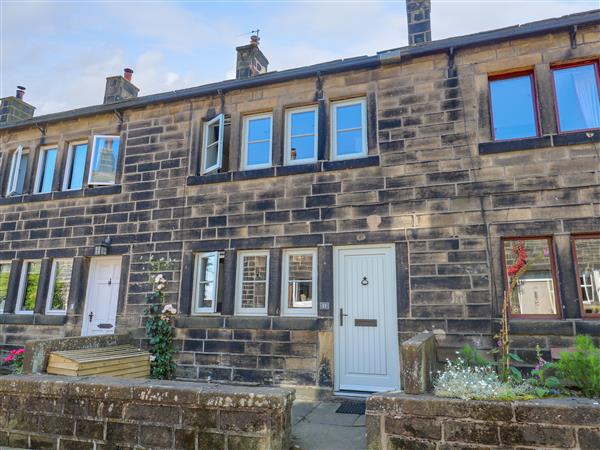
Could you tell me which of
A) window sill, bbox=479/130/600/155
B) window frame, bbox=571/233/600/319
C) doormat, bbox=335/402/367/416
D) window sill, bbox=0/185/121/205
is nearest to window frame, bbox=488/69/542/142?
window sill, bbox=479/130/600/155

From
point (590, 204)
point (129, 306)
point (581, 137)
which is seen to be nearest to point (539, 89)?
point (581, 137)

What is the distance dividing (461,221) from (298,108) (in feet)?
12.3

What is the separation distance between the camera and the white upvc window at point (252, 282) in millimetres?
7512

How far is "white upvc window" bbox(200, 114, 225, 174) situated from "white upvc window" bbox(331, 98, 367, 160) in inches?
87.4

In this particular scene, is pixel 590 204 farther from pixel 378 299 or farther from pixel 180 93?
pixel 180 93

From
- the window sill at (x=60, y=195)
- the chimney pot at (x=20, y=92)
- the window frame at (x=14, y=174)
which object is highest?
the chimney pot at (x=20, y=92)

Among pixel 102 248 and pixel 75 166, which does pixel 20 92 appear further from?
pixel 102 248

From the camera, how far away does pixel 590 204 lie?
599 cm

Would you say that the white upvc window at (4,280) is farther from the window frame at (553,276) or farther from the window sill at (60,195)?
the window frame at (553,276)

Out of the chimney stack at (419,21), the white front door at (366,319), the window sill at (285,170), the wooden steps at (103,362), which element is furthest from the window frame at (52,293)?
the chimney stack at (419,21)

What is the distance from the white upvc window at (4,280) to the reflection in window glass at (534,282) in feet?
34.2

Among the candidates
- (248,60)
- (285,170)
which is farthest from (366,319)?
(248,60)

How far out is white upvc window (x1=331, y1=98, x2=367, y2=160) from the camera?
7508 millimetres

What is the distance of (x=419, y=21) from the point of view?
25.3 ft
